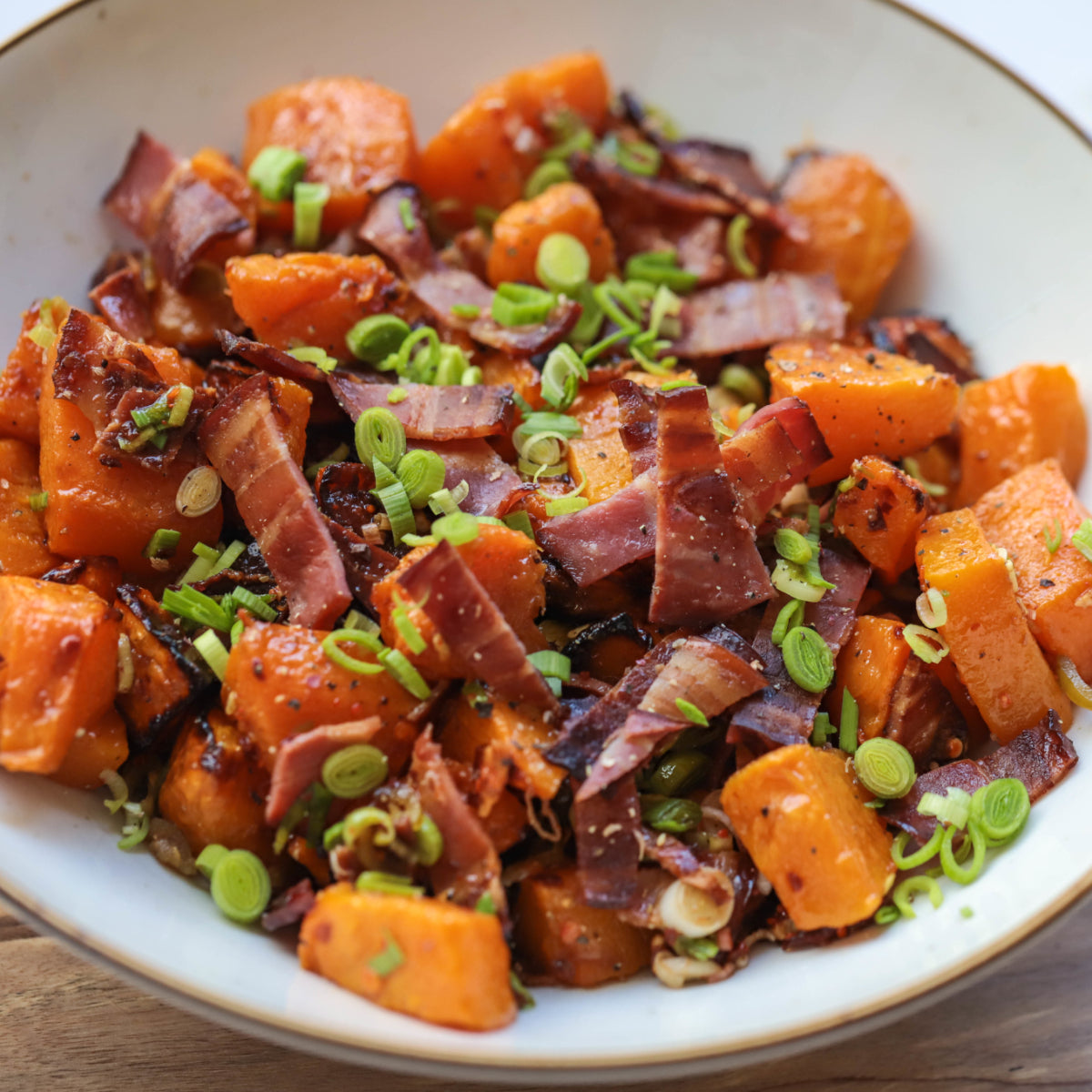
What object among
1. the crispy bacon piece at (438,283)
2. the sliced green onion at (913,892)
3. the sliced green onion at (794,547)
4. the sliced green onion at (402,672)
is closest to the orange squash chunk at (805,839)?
the sliced green onion at (913,892)

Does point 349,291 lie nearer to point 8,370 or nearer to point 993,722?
point 8,370

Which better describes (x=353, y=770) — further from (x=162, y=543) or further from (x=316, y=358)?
(x=316, y=358)

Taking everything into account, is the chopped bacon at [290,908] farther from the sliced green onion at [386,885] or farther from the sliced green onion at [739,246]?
the sliced green onion at [739,246]

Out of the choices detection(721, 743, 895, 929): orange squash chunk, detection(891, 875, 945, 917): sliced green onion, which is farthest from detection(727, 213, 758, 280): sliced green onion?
detection(891, 875, 945, 917): sliced green onion

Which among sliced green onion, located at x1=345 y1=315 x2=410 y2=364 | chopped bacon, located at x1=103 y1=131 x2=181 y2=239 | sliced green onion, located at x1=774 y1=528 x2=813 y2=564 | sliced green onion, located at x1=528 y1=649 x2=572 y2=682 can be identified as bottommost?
sliced green onion, located at x1=774 y1=528 x2=813 y2=564

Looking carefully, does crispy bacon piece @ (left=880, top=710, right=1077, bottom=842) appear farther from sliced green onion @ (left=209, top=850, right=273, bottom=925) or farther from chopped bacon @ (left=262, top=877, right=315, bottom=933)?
sliced green onion @ (left=209, top=850, right=273, bottom=925)

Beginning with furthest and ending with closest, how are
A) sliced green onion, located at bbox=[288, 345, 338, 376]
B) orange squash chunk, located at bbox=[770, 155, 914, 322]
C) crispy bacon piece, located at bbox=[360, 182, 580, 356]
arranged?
orange squash chunk, located at bbox=[770, 155, 914, 322] → crispy bacon piece, located at bbox=[360, 182, 580, 356] → sliced green onion, located at bbox=[288, 345, 338, 376]
